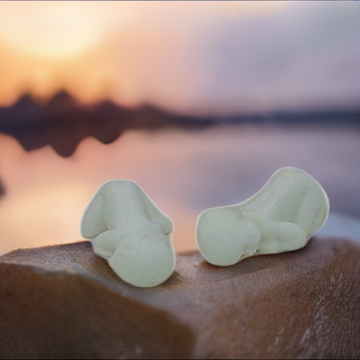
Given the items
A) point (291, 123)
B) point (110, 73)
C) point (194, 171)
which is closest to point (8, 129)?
point (110, 73)

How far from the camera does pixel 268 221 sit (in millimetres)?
759

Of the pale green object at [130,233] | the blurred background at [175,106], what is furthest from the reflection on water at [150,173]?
the pale green object at [130,233]

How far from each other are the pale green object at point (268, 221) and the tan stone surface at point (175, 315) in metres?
0.07

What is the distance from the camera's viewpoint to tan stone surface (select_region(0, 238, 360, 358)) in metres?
0.54

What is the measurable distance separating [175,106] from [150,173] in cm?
19

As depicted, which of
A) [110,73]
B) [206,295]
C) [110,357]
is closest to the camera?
[110,357]

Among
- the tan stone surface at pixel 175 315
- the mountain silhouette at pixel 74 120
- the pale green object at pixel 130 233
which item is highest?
the mountain silhouette at pixel 74 120

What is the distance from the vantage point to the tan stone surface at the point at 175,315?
540 millimetres

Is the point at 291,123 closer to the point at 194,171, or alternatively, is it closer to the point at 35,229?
the point at 194,171

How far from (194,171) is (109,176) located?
0.73 feet

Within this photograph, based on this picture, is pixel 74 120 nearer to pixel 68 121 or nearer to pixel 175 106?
pixel 68 121

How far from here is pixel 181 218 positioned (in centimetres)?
85

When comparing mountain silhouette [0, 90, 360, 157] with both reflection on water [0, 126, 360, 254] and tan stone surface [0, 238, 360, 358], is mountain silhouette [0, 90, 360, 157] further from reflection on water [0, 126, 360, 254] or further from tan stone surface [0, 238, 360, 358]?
tan stone surface [0, 238, 360, 358]

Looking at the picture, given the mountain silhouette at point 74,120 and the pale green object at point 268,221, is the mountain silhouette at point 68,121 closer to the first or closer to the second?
the mountain silhouette at point 74,120
